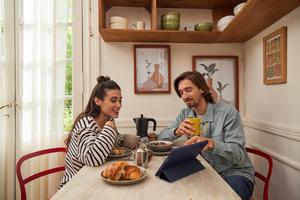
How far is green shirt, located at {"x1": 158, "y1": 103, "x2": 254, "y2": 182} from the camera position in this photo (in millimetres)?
1324

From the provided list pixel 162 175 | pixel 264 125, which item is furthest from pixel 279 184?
pixel 162 175

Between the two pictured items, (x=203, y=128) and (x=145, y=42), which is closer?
(x=203, y=128)

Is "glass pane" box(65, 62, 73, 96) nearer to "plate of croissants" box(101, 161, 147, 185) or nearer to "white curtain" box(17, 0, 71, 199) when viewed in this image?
"white curtain" box(17, 0, 71, 199)

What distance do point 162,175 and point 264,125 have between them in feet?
4.19

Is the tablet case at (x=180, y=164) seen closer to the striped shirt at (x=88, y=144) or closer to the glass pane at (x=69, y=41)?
the striped shirt at (x=88, y=144)

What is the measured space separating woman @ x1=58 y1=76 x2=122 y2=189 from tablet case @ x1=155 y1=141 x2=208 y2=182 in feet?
1.14

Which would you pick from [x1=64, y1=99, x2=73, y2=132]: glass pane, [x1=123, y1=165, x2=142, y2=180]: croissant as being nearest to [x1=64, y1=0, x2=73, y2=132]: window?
[x1=64, y1=99, x2=73, y2=132]: glass pane

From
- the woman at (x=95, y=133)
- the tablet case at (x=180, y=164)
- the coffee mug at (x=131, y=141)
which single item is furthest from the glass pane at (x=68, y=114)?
the tablet case at (x=180, y=164)

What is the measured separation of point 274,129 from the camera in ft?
5.74

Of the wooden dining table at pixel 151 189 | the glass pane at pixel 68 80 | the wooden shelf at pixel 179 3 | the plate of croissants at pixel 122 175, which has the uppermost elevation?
the wooden shelf at pixel 179 3

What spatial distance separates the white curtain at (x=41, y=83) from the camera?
217 centimetres

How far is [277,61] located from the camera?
1.71m

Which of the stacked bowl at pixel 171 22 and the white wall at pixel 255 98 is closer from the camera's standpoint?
the white wall at pixel 255 98

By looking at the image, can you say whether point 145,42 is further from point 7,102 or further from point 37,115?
point 7,102
